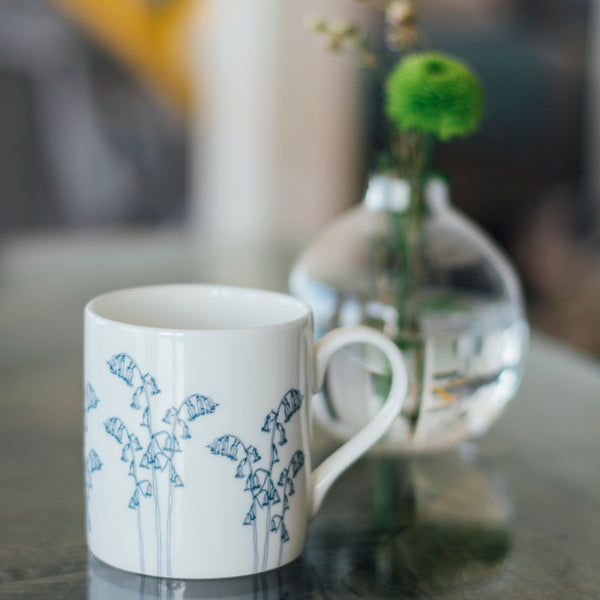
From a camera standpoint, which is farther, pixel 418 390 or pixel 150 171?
pixel 150 171

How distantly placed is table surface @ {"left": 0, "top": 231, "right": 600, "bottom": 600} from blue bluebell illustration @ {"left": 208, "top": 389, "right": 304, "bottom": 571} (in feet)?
0.08

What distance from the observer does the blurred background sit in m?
2.49

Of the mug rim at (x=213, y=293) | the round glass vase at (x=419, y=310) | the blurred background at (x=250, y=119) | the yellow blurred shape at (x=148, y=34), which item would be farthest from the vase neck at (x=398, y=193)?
the yellow blurred shape at (x=148, y=34)

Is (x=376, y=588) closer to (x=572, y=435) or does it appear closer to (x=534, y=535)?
(x=534, y=535)

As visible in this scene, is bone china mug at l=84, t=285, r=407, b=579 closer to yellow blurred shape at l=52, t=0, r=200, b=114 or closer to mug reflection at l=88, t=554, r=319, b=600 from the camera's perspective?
mug reflection at l=88, t=554, r=319, b=600

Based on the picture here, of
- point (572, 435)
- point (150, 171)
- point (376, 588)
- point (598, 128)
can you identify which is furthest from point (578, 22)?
point (376, 588)

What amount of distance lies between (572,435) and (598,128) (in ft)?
8.20

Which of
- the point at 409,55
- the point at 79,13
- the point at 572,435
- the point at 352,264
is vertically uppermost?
the point at 79,13

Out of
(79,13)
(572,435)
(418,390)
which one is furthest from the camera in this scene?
(79,13)

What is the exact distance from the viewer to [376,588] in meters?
0.37

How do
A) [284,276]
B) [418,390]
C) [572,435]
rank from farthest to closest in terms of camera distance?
1. [284,276]
2. [572,435]
3. [418,390]

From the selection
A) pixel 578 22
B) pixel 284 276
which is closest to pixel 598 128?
pixel 578 22

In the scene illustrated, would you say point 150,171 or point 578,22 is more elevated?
point 578,22

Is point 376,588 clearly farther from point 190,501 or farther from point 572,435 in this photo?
point 572,435
